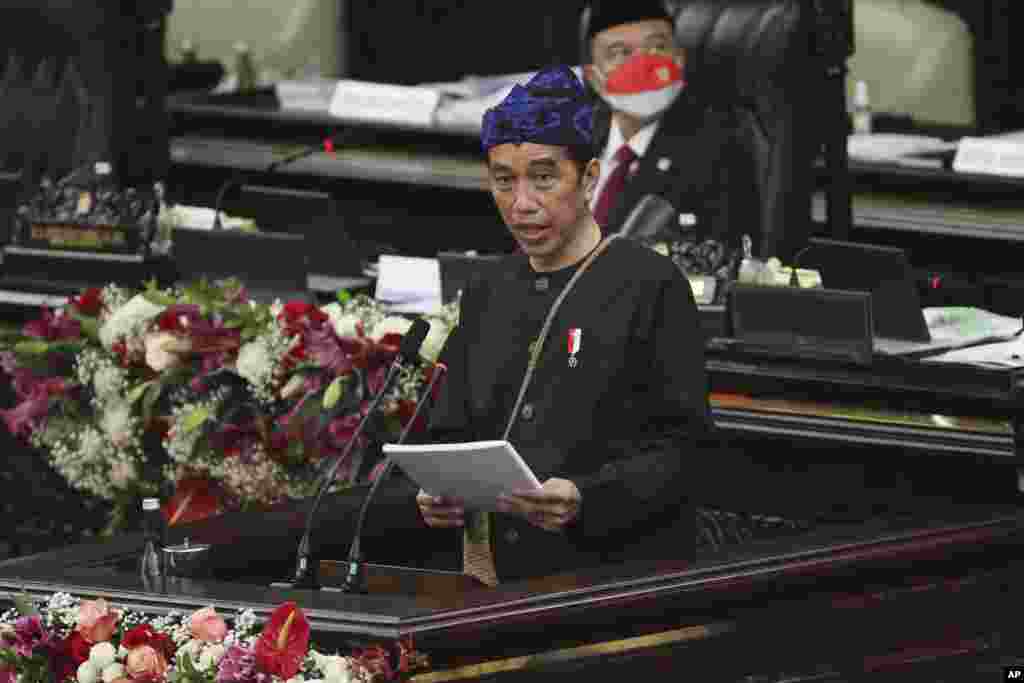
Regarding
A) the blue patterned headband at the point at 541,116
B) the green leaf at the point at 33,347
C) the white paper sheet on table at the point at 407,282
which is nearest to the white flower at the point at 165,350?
the green leaf at the point at 33,347

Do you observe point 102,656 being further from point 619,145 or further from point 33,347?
point 619,145

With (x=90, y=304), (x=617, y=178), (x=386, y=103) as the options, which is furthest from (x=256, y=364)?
(x=386, y=103)

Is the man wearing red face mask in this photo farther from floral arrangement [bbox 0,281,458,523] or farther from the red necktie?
floral arrangement [bbox 0,281,458,523]

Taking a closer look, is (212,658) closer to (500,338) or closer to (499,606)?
(499,606)

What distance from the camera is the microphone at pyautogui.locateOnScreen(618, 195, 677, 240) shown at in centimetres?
556

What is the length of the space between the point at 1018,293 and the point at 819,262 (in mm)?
945

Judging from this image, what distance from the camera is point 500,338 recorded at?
358cm

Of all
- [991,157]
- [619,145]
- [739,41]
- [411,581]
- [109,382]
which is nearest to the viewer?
[411,581]

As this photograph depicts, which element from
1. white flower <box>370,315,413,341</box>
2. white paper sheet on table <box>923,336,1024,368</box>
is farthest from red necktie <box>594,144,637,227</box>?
white paper sheet on table <box>923,336,1024,368</box>

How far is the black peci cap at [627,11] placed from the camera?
6059mm

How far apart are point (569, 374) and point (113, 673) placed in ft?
2.58

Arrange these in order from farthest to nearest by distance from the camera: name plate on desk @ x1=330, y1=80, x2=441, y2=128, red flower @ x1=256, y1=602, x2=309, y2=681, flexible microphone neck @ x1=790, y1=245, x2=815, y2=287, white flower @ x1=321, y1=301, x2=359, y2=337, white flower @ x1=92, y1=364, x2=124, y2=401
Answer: name plate on desk @ x1=330, y1=80, x2=441, y2=128 < white flower @ x1=92, y1=364, x2=124, y2=401 < white flower @ x1=321, y1=301, x2=359, y2=337 < flexible microphone neck @ x1=790, y1=245, x2=815, y2=287 < red flower @ x1=256, y1=602, x2=309, y2=681

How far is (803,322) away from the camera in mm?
4801

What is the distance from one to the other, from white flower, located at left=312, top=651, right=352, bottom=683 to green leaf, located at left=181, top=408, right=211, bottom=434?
1977 millimetres
